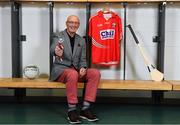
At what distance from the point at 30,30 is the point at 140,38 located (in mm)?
1508

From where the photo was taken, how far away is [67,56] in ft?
11.2

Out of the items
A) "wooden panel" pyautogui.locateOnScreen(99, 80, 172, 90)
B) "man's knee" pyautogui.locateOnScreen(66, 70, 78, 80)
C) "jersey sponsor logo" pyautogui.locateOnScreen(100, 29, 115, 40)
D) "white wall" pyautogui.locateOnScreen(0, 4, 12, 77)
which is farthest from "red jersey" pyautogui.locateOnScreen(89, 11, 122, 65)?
"white wall" pyautogui.locateOnScreen(0, 4, 12, 77)

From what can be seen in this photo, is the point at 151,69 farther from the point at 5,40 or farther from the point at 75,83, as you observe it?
the point at 5,40

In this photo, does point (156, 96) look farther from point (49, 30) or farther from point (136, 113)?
point (49, 30)

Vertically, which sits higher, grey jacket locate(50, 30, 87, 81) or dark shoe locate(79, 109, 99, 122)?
grey jacket locate(50, 30, 87, 81)

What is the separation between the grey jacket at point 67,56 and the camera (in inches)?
133

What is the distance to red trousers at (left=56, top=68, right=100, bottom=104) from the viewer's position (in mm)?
3148

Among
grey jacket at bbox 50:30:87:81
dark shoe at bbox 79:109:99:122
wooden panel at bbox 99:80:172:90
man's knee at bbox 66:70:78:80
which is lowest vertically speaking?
dark shoe at bbox 79:109:99:122

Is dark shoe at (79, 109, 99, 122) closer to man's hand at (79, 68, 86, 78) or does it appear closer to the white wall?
man's hand at (79, 68, 86, 78)

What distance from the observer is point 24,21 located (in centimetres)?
413

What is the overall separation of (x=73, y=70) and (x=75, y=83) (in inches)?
6.2

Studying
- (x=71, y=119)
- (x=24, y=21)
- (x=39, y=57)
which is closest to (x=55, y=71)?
(x=71, y=119)

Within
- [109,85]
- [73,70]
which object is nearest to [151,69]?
[109,85]

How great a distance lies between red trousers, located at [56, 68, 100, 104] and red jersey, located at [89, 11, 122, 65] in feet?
2.10
